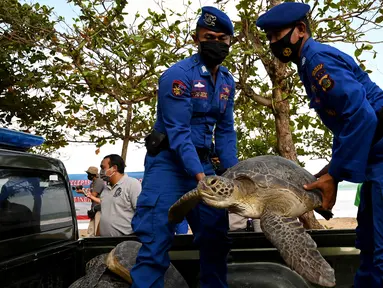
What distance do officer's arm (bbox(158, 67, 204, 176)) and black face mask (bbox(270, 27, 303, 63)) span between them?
55cm

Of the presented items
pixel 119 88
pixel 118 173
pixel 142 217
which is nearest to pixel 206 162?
pixel 142 217

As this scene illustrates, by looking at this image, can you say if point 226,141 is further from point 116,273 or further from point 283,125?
point 283,125

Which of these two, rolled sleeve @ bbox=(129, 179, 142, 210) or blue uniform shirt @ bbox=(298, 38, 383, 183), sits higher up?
blue uniform shirt @ bbox=(298, 38, 383, 183)

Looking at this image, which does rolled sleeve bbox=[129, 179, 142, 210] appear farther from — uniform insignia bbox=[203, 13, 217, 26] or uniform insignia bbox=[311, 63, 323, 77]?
uniform insignia bbox=[311, 63, 323, 77]

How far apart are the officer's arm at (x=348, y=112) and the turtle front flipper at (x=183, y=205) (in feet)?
2.13

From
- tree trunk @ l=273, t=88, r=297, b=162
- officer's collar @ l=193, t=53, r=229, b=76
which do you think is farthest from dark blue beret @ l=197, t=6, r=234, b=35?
tree trunk @ l=273, t=88, r=297, b=162

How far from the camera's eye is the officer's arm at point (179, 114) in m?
2.31

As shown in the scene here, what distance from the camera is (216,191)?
2035mm

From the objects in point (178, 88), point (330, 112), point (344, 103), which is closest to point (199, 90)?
point (178, 88)

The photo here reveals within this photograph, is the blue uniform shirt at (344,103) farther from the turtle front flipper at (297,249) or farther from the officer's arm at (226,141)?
the officer's arm at (226,141)

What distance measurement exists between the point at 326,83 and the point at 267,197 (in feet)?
2.12

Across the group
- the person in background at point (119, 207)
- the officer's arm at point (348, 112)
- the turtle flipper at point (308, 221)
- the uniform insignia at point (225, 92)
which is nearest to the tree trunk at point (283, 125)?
the turtle flipper at point (308, 221)

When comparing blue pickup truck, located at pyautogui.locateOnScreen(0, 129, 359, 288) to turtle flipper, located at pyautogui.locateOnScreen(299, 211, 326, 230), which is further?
turtle flipper, located at pyautogui.locateOnScreen(299, 211, 326, 230)

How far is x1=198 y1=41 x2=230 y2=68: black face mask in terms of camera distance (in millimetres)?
2539
